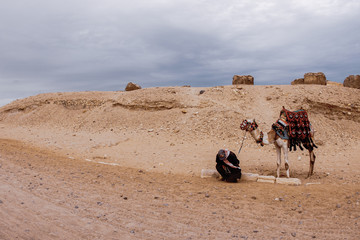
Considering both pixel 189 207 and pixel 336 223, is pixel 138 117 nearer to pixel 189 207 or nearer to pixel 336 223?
pixel 189 207

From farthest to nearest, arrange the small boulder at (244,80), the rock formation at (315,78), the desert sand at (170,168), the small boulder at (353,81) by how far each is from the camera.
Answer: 1. the small boulder at (244,80)
2. the small boulder at (353,81)
3. the rock formation at (315,78)
4. the desert sand at (170,168)

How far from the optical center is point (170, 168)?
39.9 feet

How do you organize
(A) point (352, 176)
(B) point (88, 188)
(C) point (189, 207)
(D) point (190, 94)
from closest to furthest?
(C) point (189, 207)
(B) point (88, 188)
(A) point (352, 176)
(D) point (190, 94)

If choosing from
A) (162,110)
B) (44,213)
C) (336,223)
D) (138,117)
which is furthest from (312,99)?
(44,213)

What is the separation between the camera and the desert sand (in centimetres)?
568

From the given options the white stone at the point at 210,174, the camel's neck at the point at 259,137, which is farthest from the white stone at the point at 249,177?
the camel's neck at the point at 259,137

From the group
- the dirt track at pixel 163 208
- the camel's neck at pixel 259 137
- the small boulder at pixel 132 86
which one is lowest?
the dirt track at pixel 163 208

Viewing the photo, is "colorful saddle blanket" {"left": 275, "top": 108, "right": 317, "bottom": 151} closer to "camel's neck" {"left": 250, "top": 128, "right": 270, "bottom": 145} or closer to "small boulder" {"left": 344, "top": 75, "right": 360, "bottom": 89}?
"camel's neck" {"left": 250, "top": 128, "right": 270, "bottom": 145}

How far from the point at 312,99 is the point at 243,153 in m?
8.45

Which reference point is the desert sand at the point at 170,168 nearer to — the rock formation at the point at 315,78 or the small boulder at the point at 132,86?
the small boulder at the point at 132,86

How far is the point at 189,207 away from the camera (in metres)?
6.89

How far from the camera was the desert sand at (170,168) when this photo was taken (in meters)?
5.68

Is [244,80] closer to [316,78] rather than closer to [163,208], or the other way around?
[316,78]

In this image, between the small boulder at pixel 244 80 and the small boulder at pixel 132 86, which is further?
the small boulder at pixel 132 86
